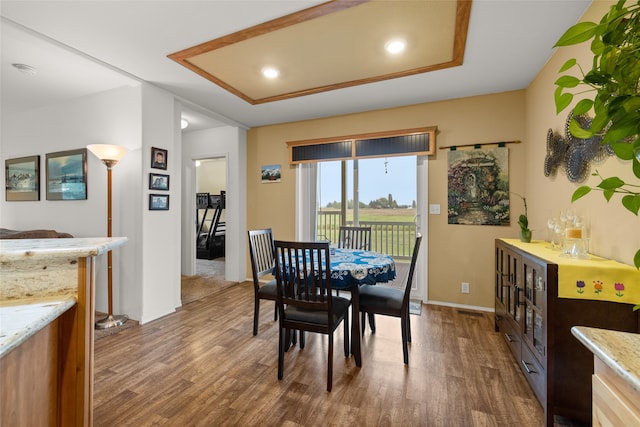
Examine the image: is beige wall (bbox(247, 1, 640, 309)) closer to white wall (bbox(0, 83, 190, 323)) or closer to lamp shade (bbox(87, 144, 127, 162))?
white wall (bbox(0, 83, 190, 323))

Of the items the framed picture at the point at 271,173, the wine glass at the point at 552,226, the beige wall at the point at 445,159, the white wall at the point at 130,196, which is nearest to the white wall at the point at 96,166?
the white wall at the point at 130,196

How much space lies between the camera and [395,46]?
2252 millimetres

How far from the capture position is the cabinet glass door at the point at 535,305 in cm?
158

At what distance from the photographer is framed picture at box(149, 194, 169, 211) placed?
2916 mm

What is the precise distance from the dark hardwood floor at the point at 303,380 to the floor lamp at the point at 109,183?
12.3 inches

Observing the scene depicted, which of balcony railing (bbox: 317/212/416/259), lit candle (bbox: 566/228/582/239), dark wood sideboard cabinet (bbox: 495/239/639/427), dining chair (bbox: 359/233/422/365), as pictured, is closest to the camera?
dark wood sideboard cabinet (bbox: 495/239/639/427)

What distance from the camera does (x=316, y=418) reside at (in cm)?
157

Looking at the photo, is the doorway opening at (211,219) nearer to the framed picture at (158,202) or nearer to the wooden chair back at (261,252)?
the framed picture at (158,202)

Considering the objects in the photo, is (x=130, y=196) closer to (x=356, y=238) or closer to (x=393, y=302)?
(x=356, y=238)

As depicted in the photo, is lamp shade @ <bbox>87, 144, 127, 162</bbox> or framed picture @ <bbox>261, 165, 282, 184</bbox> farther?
framed picture @ <bbox>261, 165, 282, 184</bbox>

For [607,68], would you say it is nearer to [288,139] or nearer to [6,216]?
[288,139]

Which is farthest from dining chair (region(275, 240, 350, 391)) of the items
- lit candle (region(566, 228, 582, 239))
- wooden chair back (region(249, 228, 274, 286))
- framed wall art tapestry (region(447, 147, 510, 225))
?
framed wall art tapestry (region(447, 147, 510, 225))

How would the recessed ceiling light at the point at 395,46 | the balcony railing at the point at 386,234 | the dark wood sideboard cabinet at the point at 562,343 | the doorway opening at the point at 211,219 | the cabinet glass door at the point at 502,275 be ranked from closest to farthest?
the dark wood sideboard cabinet at the point at 562,343 → the recessed ceiling light at the point at 395,46 → the cabinet glass door at the point at 502,275 → the balcony railing at the point at 386,234 → the doorway opening at the point at 211,219

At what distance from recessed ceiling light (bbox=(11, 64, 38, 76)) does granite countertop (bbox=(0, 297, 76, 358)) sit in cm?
302
